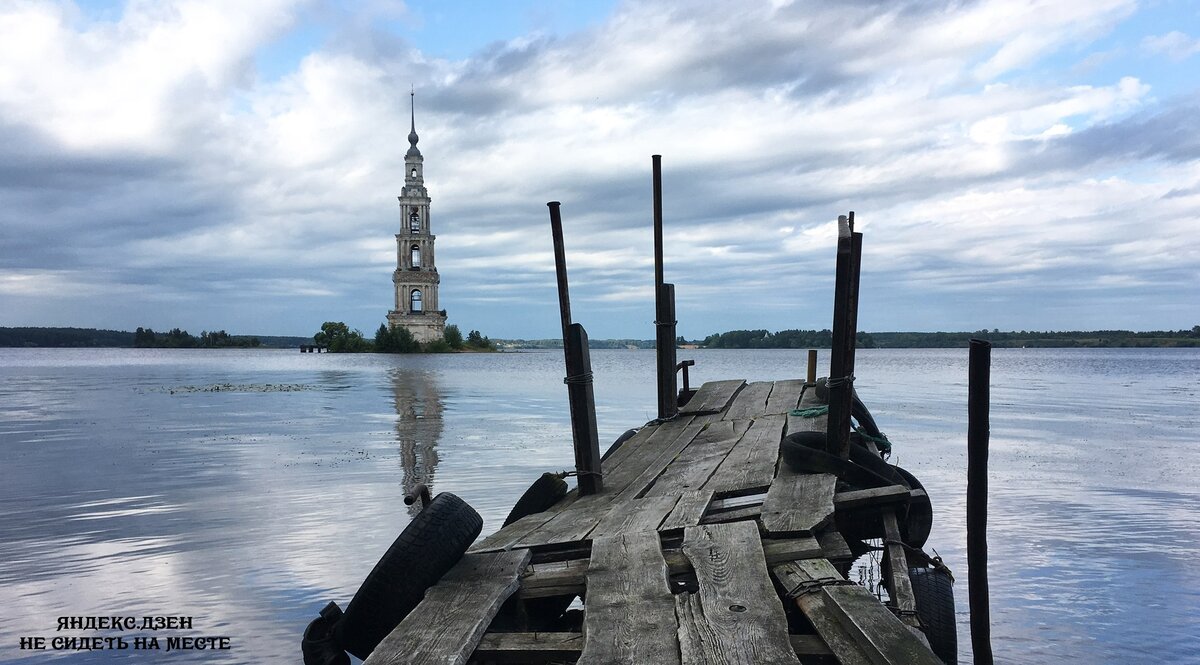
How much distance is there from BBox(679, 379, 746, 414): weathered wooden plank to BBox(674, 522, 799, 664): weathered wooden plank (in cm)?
656

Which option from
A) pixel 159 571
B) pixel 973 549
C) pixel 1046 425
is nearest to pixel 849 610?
pixel 973 549

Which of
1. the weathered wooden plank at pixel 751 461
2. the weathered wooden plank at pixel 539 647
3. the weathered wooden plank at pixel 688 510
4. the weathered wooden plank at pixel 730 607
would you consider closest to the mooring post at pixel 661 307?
the weathered wooden plank at pixel 751 461

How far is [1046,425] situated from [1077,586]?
1592cm

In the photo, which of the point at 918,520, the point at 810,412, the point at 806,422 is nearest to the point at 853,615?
the point at 918,520

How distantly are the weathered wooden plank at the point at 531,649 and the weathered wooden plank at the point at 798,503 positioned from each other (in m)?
1.83

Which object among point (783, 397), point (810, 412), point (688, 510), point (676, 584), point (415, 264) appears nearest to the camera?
point (676, 584)

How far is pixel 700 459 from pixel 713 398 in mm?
4567

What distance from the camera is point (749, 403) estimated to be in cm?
1223

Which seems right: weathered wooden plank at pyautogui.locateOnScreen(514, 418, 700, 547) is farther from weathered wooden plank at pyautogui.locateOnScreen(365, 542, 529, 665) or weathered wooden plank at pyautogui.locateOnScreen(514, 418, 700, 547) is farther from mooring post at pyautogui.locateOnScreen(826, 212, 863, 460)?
mooring post at pyautogui.locateOnScreen(826, 212, 863, 460)

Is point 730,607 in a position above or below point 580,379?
below

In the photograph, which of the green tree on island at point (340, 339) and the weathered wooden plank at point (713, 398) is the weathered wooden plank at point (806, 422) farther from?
the green tree on island at point (340, 339)

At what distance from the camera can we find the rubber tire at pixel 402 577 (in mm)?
4492

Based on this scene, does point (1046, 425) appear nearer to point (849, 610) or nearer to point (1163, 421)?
point (1163, 421)

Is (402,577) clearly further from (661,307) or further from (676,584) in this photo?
(661,307)
